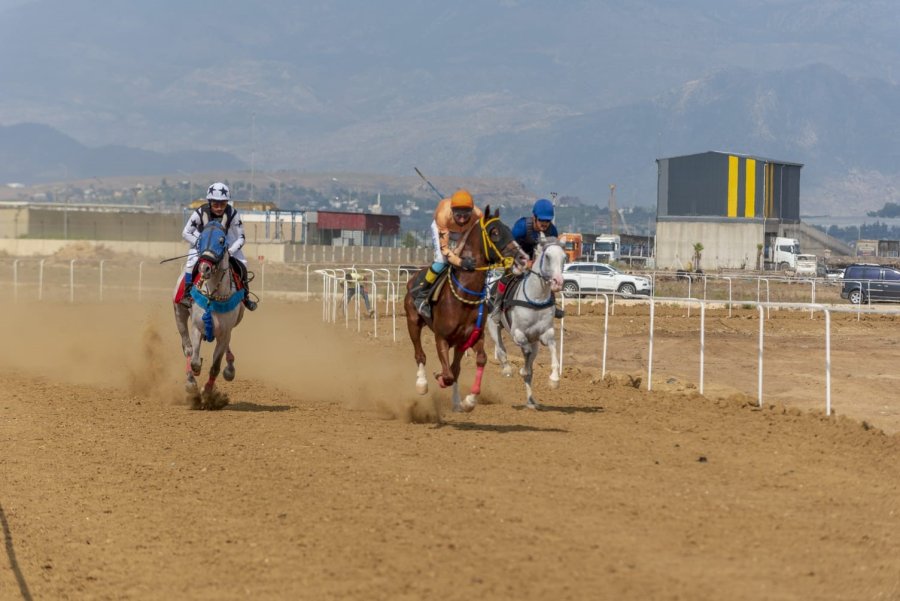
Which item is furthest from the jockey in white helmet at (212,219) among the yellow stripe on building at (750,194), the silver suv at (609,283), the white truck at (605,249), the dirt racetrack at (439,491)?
the yellow stripe on building at (750,194)

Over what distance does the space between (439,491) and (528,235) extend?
642 cm

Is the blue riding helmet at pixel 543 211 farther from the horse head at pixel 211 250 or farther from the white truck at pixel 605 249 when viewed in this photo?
the white truck at pixel 605 249

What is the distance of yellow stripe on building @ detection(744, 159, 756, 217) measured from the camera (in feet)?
331

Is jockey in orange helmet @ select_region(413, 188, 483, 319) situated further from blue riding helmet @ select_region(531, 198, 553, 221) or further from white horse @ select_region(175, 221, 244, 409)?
white horse @ select_region(175, 221, 244, 409)

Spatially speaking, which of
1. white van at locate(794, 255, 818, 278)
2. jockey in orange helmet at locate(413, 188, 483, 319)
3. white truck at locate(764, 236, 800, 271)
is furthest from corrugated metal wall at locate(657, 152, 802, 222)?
jockey in orange helmet at locate(413, 188, 483, 319)

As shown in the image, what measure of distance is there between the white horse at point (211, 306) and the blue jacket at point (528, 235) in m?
3.46

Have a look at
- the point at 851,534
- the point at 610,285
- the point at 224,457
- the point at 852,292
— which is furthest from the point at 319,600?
the point at 610,285

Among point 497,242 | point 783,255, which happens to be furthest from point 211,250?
point 783,255

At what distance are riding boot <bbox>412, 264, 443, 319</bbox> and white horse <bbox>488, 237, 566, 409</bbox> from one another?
1.39m

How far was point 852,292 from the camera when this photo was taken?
46875 mm

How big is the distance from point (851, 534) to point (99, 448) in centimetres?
746

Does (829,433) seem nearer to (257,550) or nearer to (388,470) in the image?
(388,470)

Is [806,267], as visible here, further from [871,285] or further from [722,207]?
[871,285]

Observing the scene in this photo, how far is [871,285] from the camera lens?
48.0 meters
